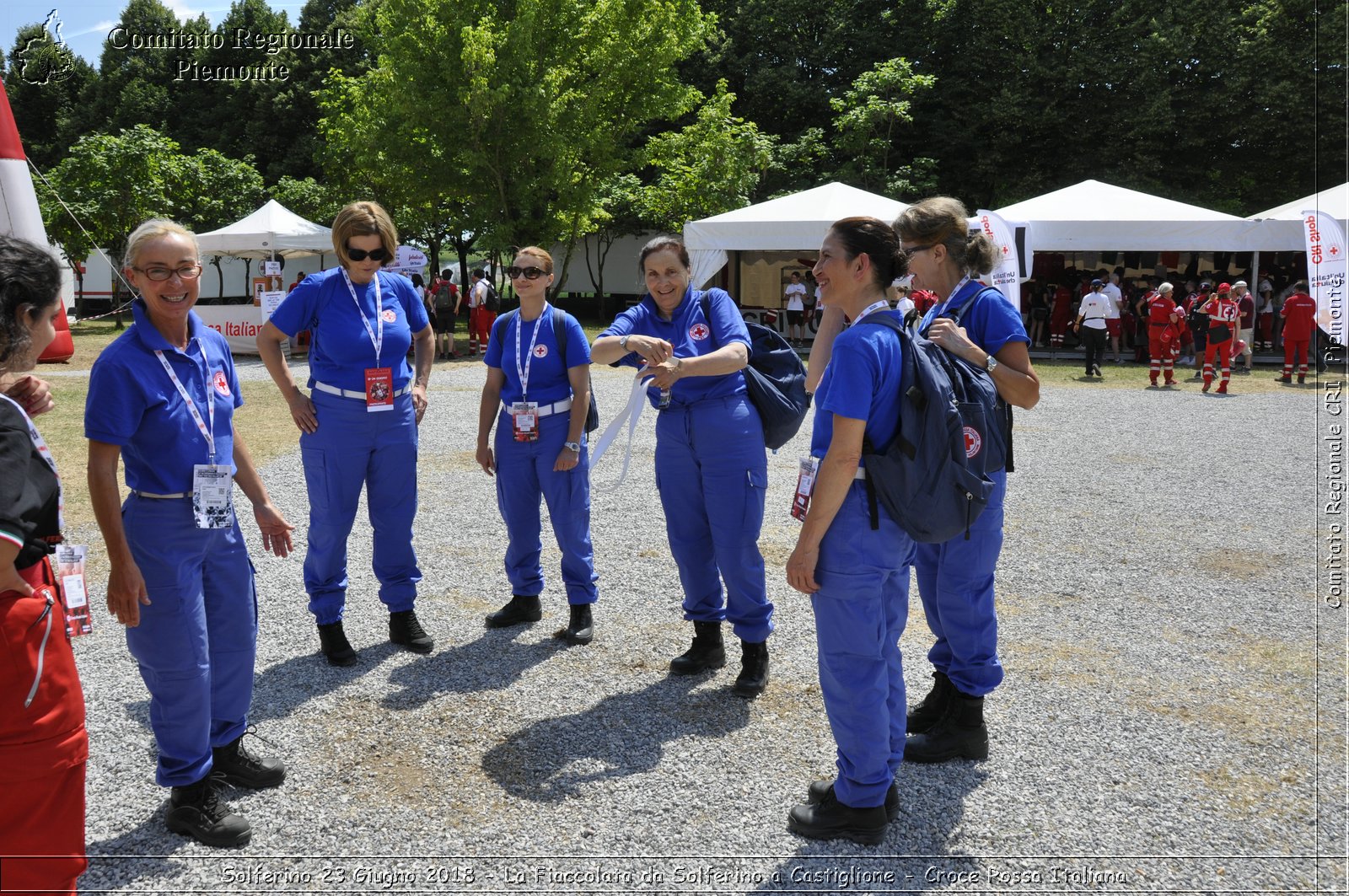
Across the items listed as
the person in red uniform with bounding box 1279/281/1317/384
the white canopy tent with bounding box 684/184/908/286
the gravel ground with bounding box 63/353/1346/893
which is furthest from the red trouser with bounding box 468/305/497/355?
the gravel ground with bounding box 63/353/1346/893

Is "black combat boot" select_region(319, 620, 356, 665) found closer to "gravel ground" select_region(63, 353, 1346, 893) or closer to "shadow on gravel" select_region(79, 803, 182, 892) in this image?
"gravel ground" select_region(63, 353, 1346, 893)

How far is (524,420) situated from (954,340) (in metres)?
2.15

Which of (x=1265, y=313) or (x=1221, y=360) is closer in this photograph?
(x=1221, y=360)

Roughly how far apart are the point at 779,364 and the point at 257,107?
39.2 meters

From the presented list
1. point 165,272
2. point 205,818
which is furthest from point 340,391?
point 205,818

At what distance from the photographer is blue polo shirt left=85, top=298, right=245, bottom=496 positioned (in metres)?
2.87

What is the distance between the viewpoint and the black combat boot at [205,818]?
3.05 metres

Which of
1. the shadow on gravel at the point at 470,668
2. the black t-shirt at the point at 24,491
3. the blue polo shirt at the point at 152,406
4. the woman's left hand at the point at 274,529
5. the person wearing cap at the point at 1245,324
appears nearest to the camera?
the black t-shirt at the point at 24,491

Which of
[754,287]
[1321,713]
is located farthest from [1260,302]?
[1321,713]

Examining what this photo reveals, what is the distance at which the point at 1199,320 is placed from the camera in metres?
18.5

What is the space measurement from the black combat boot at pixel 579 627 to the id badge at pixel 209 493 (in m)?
2.13

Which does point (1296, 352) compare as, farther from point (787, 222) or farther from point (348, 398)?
point (348, 398)

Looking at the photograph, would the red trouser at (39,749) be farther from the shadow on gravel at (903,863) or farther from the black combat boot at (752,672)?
the black combat boot at (752,672)

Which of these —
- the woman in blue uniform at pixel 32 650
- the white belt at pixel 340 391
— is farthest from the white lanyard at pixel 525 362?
the woman in blue uniform at pixel 32 650
